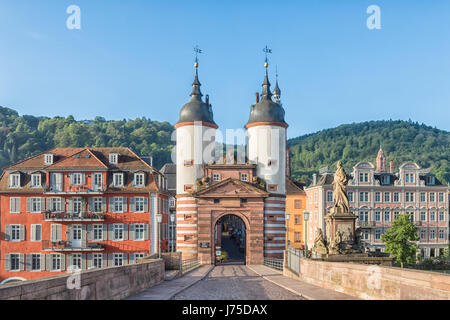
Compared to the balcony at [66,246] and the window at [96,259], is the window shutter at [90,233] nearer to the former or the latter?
the balcony at [66,246]

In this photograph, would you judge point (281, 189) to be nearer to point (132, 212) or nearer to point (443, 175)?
point (132, 212)

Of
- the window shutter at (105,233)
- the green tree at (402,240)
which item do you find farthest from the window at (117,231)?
the green tree at (402,240)

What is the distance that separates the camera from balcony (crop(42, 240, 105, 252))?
172ft

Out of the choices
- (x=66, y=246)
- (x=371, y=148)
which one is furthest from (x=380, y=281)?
(x=371, y=148)

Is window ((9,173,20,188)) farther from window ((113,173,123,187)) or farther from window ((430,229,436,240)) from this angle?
window ((430,229,436,240))

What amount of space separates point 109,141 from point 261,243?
94.0m

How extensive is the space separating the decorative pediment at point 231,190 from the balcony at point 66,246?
11589mm

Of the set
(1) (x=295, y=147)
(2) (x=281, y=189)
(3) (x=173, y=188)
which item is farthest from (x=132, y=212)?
(1) (x=295, y=147)

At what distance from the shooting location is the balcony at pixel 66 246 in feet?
172

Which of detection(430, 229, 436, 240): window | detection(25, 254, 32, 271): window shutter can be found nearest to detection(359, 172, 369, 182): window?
detection(430, 229, 436, 240): window

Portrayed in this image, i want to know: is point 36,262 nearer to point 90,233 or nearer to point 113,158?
point 90,233

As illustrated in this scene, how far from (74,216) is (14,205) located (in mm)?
6738

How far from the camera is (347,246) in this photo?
92.6 ft

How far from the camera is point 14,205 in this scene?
54.0 m
